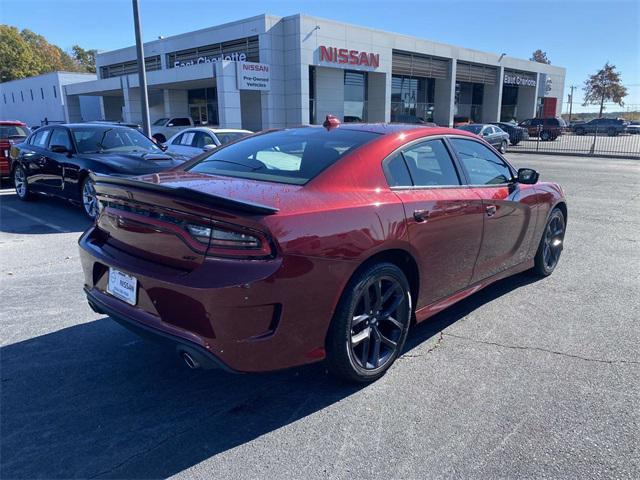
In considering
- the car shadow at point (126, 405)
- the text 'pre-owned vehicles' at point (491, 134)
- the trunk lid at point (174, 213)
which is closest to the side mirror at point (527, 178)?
the car shadow at point (126, 405)

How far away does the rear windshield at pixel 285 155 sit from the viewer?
10.5 ft

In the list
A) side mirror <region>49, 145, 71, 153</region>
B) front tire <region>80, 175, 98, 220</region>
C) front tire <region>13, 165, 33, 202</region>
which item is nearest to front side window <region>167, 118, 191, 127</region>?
front tire <region>13, 165, 33, 202</region>

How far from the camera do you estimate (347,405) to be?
2934mm

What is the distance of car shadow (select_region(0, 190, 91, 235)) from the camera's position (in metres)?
7.58

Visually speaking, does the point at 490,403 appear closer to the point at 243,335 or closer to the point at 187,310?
the point at 243,335

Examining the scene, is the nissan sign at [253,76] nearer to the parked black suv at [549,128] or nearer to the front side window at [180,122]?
the front side window at [180,122]

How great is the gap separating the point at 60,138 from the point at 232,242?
774cm

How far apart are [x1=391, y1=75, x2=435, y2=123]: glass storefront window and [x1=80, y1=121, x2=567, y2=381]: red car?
34680 mm

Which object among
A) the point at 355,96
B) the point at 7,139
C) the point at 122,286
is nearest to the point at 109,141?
the point at 7,139

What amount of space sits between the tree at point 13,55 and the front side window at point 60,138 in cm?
7680

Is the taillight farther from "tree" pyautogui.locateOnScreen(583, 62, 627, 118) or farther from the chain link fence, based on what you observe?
"tree" pyautogui.locateOnScreen(583, 62, 627, 118)

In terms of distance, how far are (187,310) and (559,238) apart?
178 inches

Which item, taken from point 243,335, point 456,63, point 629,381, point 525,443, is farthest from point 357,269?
point 456,63

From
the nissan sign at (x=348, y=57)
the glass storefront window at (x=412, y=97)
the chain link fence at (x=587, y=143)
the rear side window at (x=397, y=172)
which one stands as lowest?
the chain link fence at (x=587, y=143)
